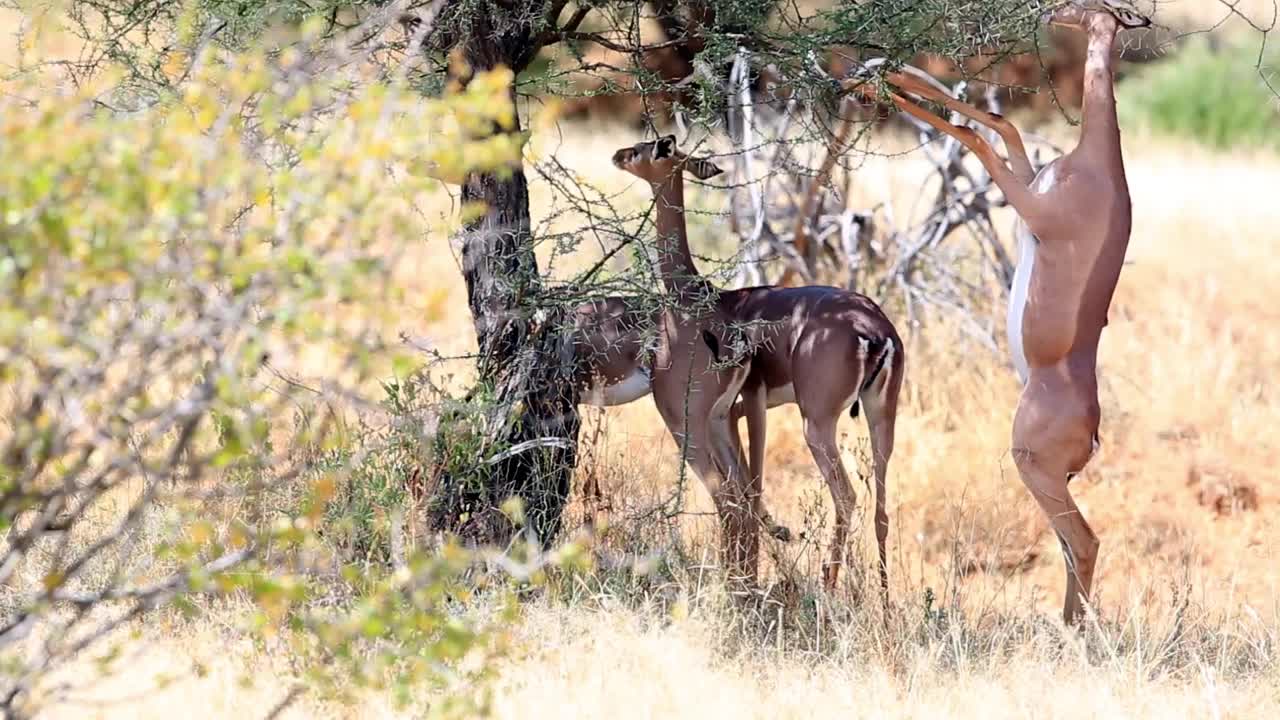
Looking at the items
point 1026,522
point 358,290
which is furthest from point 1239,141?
point 358,290

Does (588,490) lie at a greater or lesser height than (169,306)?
lesser

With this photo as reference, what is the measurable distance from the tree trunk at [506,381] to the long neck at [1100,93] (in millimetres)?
1940

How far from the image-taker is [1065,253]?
18.3ft

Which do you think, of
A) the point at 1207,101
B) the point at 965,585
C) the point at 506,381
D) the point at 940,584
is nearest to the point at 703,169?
the point at 506,381

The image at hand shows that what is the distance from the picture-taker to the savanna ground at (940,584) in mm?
4859

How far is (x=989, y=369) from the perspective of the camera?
1082cm

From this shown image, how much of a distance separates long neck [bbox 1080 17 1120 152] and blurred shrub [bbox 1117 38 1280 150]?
14.4m

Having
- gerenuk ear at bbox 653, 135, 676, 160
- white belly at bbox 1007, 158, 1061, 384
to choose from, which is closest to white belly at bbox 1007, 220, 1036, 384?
white belly at bbox 1007, 158, 1061, 384

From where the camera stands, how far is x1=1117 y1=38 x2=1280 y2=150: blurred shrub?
63.7 ft

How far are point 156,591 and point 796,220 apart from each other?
8.32 meters

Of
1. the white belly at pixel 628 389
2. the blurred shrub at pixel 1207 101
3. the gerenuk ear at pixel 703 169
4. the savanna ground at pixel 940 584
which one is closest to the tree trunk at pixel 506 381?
the savanna ground at pixel 940 584

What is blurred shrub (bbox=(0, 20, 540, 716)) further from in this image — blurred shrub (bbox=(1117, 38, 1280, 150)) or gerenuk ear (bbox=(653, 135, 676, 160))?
blurred shrub (bbox=(1117, 38, 1280, 150))

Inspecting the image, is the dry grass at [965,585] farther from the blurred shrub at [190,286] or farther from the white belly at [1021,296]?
the white belly at [1021,296]

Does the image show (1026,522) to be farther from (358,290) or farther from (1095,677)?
(358,290)
